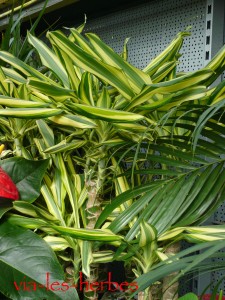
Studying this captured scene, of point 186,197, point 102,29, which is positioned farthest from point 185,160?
point 102,29

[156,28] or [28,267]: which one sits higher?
[156,28]

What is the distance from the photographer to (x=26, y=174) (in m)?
0.77

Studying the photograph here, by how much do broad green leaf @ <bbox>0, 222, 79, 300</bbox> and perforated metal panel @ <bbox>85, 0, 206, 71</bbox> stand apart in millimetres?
636

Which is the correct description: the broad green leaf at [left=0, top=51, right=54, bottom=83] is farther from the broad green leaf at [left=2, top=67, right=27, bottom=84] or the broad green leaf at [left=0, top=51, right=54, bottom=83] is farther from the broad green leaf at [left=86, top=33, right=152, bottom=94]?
the broad green leaf at [left=86, top=33, right=152, bottom=94]

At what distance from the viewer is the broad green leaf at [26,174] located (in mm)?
762

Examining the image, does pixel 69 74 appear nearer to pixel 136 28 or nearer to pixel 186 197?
pixel 186 197

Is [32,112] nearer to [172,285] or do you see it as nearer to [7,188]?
[7,188]

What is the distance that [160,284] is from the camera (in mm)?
705

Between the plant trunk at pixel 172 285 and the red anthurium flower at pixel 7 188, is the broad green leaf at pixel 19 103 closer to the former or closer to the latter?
the red anthurium flower at pixel 7 188

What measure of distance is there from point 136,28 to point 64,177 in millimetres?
637

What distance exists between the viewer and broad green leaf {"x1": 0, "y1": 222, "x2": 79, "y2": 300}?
23.8 inches

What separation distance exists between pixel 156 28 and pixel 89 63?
584 mm

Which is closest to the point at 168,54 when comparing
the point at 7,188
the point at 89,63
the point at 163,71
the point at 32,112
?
the point at 163,71

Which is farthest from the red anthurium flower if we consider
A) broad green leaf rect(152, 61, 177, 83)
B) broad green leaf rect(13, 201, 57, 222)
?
broad green leaf rect(152, 61, 177, 83)
